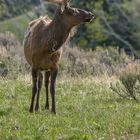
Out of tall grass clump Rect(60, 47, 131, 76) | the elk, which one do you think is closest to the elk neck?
the elk

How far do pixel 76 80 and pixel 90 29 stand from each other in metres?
35.7

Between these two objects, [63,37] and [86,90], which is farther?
[86,90]

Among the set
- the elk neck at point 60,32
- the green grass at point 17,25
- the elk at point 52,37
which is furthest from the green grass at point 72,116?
the green grass at point 17,25

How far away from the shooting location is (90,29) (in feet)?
176

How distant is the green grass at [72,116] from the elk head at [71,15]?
180 centimetres

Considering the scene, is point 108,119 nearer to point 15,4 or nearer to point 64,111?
point 64,111

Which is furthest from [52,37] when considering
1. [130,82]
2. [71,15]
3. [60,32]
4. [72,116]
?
[130,82]

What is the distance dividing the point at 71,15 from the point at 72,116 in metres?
2.00

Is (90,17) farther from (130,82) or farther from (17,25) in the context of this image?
(17,25)

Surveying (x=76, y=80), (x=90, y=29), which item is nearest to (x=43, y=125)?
(x=76, y=80)

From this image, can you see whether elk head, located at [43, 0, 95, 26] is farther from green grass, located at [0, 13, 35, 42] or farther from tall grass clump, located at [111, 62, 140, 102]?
green grass, located at [0, 13, 35, 42]

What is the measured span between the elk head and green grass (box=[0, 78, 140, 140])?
1.80m

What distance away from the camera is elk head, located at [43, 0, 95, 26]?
12.3 meters

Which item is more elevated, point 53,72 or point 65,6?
point 65,6
